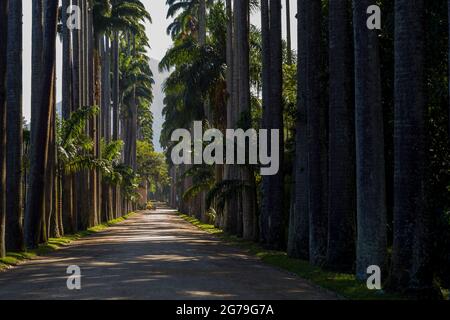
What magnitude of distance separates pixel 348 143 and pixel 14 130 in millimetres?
11736

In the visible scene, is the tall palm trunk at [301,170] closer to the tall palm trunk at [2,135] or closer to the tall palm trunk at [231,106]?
the tall palm trunk at [2,135]

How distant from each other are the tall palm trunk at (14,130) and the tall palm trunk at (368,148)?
12.2 metres

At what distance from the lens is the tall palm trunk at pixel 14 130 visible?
23.3 m

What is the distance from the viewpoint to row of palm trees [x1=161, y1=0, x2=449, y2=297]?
1317cm

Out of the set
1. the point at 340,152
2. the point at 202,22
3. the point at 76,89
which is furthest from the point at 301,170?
the point at 202,22

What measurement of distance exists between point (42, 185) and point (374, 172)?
50.0 feet

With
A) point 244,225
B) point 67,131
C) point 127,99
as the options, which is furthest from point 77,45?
point 127,99

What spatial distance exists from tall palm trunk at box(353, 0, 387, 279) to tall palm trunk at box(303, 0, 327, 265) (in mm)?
4357

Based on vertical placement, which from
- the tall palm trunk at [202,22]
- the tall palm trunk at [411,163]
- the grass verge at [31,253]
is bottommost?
the grass verge at [31,253]

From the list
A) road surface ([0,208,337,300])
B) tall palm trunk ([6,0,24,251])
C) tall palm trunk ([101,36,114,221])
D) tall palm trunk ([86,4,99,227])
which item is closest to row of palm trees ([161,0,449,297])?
road surface ([0,208,337,300])

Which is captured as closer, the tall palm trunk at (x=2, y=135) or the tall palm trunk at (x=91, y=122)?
the tall palm trunk at (x=2, y=135)

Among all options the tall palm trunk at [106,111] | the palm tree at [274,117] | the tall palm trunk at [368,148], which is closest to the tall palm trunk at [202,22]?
the tall palm trunk at [106,111]

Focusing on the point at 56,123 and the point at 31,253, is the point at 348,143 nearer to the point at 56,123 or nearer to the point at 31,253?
the point at 31,253
